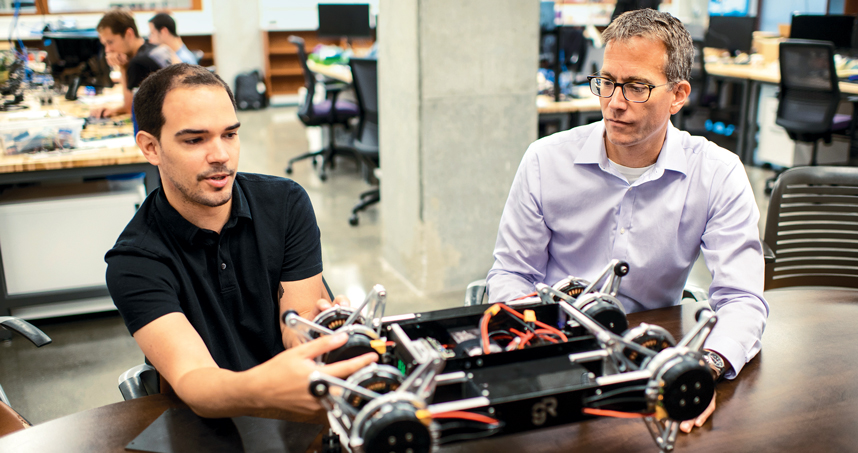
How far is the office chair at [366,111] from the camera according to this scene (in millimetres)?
4516

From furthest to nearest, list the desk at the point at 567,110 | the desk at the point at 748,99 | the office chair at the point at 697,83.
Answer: the office chair at the point at 697,83 → the desk at the point at 748,99 → the desk at the point at 567,110

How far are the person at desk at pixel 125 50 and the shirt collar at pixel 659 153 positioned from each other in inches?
111

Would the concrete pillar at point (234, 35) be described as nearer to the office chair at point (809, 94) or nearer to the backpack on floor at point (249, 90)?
the backpack on floor at point (249, 90)

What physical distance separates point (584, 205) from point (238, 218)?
845mm

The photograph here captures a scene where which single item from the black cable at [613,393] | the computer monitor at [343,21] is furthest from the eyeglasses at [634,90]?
the computer monitor at [343,21]

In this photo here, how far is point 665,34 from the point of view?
150 cm

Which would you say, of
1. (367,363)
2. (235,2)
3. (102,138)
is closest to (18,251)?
(102,138)

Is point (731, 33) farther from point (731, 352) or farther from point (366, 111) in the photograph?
point (731, 352)

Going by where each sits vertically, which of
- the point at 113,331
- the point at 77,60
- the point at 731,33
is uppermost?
the point at 731,33

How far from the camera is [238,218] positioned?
138 cm

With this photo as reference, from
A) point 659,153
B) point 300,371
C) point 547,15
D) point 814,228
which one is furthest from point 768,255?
point 547,15

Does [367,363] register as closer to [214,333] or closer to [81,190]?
[214,333]

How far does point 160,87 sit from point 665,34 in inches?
42.9

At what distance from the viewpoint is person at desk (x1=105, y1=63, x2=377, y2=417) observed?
1089mm
